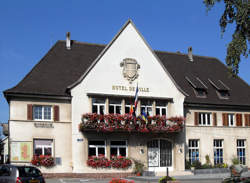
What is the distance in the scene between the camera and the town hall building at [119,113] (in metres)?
30.0

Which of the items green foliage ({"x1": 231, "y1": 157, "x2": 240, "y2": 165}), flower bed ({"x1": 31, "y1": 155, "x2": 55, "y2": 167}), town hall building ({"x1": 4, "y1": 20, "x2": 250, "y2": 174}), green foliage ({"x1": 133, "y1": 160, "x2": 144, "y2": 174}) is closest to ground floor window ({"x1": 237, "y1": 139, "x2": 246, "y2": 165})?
town hall building ({"x1": 4, "y1": 20, "x2": 250, "y2": 174})

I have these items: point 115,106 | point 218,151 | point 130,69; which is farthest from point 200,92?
point 115,106

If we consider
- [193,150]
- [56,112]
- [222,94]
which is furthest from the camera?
[222,94]

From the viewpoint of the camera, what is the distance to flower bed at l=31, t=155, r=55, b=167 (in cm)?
2895

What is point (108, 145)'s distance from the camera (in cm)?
3153

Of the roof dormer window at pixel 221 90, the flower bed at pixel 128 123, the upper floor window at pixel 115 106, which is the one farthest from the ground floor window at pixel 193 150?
the upper floor window at pixel 115 106

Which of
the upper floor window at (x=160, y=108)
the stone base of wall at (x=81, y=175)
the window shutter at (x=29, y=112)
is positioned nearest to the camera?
the stone base of wall at (x=81, y=175)

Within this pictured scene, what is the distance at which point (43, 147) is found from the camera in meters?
30.0

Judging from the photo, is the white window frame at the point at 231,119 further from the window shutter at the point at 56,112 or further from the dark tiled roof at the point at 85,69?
the window shutter at the point at 56,112

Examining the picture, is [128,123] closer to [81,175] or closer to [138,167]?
[138,167]

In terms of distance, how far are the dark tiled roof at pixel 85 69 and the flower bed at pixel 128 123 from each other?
2.95m

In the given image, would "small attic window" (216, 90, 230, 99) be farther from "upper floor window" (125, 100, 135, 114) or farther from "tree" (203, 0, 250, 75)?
"tree" (203, 0, 250, 75)

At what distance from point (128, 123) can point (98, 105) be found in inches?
109

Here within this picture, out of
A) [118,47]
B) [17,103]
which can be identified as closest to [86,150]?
[17,103]
